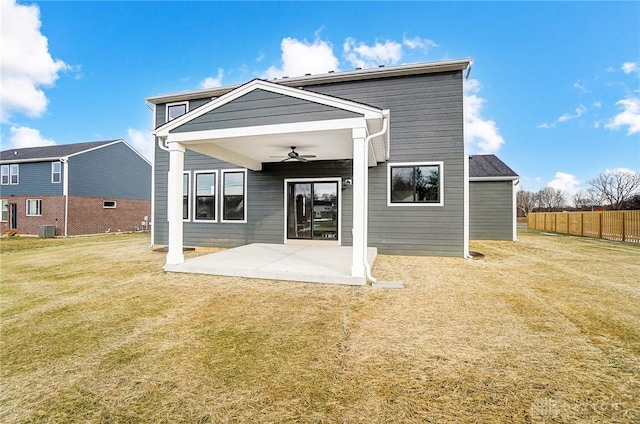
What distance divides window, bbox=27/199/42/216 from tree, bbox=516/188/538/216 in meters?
43.4

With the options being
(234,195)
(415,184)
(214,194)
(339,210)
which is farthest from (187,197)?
(415,184)

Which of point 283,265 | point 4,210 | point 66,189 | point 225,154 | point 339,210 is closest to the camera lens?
point 283,265

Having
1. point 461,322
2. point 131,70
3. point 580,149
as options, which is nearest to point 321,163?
point 461,322

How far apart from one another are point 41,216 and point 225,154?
55.2ft

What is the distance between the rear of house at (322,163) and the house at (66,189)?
35.4 ft

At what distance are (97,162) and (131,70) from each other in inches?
264

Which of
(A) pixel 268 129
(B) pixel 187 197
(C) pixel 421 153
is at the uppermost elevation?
(C) pixel 421 153

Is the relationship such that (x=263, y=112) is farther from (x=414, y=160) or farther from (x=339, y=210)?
(x=414, y=160)

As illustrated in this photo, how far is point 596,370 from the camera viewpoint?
224 centimetres

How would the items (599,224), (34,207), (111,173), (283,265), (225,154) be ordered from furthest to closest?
(111,173) → (34,207) → (599,224) → (225,154) → (283,265)

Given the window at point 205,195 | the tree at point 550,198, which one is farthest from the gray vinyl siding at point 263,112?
the tree at point 550,198

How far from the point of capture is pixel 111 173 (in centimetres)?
1866

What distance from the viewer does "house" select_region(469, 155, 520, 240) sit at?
37.8 ft

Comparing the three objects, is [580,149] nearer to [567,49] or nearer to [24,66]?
[567,49]
